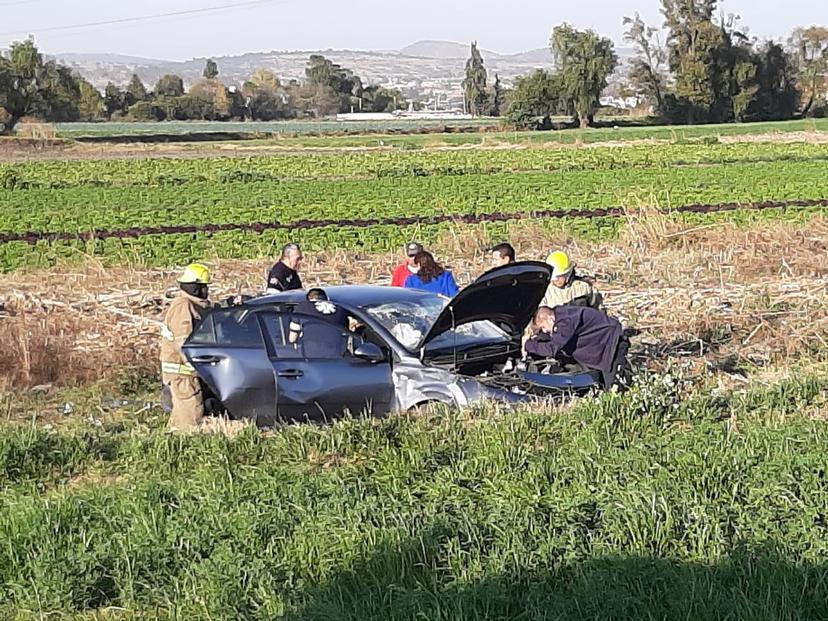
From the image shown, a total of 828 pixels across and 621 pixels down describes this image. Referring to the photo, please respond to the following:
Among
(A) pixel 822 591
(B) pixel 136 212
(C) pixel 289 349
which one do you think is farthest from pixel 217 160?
(A) pixel 822 591

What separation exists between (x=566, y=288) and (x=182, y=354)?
373 centimetres

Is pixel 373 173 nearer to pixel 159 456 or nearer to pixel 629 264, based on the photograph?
pixel 629 264

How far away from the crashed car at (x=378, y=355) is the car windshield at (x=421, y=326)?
1 centimetres

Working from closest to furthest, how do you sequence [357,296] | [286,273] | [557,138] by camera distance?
[357,296] < [286,273] < [557,138]

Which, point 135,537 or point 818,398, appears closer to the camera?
point 135,537

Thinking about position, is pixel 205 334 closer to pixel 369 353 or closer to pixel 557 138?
pixel 369 353

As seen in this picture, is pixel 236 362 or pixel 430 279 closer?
pixel 236 362

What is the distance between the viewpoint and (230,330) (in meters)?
10.7

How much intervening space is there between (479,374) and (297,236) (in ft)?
55.2

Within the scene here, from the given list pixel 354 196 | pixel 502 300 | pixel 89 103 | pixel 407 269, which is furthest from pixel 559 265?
pixel 89 103

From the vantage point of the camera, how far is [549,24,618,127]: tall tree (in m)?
111

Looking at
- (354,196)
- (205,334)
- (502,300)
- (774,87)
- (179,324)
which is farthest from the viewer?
(774,87)

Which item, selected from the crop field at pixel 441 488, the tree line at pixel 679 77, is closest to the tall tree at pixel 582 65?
the tree line at pixel 679 77

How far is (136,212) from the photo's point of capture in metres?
35.5
